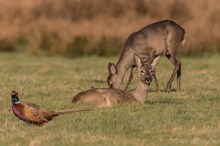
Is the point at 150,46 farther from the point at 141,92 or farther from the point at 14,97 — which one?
the point at 14,97

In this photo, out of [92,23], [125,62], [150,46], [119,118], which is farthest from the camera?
[92,23]

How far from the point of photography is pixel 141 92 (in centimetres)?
1222

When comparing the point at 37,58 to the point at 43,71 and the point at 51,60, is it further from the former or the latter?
the point at 43,71

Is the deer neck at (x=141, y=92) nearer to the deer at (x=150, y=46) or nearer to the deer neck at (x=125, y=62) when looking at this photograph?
the deer at (x=150, y=46)

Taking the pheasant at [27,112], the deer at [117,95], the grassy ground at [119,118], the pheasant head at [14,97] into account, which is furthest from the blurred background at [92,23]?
the pheasant head at [14,97]

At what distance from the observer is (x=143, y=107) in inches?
456

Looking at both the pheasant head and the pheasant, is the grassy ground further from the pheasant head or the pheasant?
the pheasant head

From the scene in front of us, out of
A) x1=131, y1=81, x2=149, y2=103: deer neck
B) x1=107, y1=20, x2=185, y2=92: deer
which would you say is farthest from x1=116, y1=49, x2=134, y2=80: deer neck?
x1=131, y1=81, x2=149, y2=103: deer neck

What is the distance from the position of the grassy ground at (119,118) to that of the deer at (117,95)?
8.0 inches

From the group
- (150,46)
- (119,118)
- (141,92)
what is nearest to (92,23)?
(150,46)

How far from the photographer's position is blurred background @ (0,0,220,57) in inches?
1009

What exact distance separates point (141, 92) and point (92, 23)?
14.6m

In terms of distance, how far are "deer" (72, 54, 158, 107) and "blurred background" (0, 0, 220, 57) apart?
1298 centimetres

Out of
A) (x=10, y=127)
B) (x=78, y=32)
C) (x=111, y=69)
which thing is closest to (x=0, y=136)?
(x=10, y=127)
